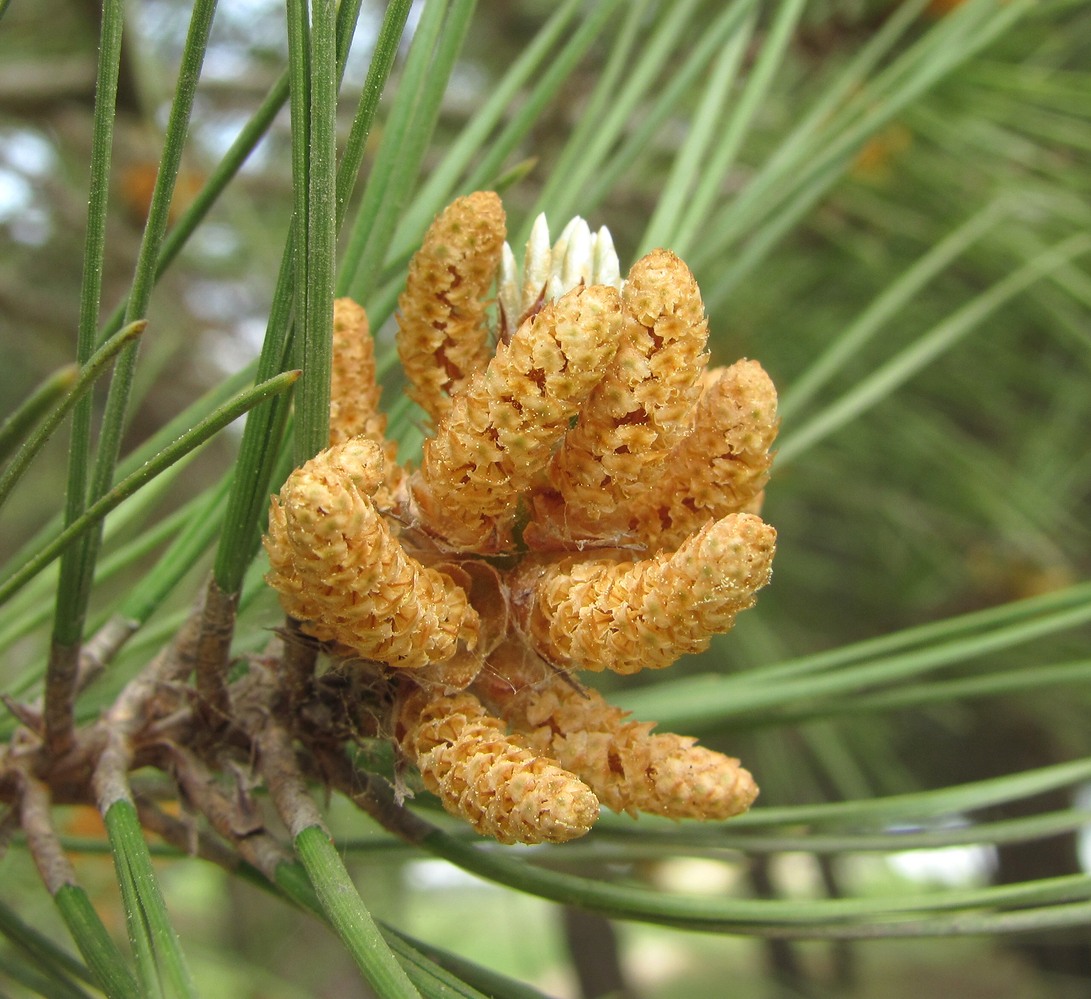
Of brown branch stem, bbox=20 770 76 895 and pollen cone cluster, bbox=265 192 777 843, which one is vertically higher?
pollen cone cluster, bbox=265 192 777 843

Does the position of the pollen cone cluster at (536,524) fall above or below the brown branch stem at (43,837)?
above

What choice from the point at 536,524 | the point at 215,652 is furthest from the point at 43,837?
the point at 536,524

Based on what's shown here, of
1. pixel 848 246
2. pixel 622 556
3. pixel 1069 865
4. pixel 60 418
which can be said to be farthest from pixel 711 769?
pixel 1069 865

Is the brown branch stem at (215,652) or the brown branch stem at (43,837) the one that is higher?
the brown branch stem at (215,652)

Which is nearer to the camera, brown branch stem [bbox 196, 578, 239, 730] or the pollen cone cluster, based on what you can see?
the pollen cone cluster

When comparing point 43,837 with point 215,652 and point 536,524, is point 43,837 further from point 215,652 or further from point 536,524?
point 536,524

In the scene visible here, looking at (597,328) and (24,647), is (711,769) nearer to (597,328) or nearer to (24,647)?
(597,328)

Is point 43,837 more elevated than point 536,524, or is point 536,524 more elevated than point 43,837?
point 536,524

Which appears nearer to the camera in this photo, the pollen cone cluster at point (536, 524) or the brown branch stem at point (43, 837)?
the pollen cone cluster at point (536, 524)

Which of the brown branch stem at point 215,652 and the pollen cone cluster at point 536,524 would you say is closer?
the pollen cone cluster at point 536,524
